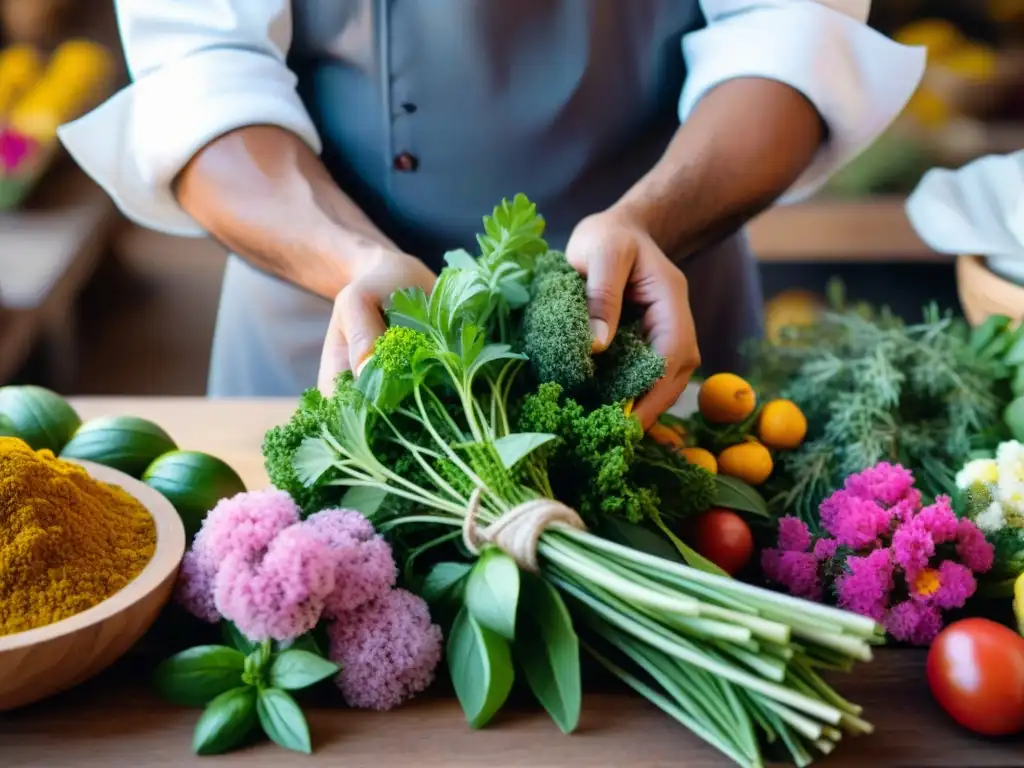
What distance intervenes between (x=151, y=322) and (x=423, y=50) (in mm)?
2126

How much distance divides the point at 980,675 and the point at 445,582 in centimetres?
34

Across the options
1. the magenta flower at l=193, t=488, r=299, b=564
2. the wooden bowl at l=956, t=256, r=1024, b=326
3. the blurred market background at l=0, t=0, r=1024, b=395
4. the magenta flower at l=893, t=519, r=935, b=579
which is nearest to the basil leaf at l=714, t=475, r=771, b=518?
the magenta flower at l=893, t=519, r=935, b=579

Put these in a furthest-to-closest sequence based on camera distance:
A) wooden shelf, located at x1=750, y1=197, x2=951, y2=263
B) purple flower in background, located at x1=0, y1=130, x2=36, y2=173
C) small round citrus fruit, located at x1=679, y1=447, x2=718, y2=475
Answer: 1. wooden shelf, located at x1=750, y1=197, x2=951, y2=263
2. purple flower in background, located at x1=0, y1=130, x2=36, y2=173
3. small round citrus fruit, located at x1=679, y1=447, x2=718, y2=475

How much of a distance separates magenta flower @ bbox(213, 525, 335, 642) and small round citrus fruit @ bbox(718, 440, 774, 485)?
362mm

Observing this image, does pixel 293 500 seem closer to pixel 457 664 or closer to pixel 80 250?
pixel 457 664

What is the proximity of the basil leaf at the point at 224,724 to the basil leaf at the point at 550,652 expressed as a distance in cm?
17

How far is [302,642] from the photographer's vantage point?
2.23 feet

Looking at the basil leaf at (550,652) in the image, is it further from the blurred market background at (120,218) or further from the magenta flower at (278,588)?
the blurred market background at (120,218)

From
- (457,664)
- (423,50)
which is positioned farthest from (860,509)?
(423,50)

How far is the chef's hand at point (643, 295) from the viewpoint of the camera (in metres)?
0.80

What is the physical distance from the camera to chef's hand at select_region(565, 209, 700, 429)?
31.5 inches

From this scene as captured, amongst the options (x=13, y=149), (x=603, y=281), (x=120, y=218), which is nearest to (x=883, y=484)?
(x=603, y=281)

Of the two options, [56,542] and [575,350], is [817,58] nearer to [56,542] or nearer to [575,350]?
[575,350]

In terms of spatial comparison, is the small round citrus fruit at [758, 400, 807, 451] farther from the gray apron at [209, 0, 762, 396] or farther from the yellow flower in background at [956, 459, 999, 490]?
the gray apron at [209, 0, 762, 396]
